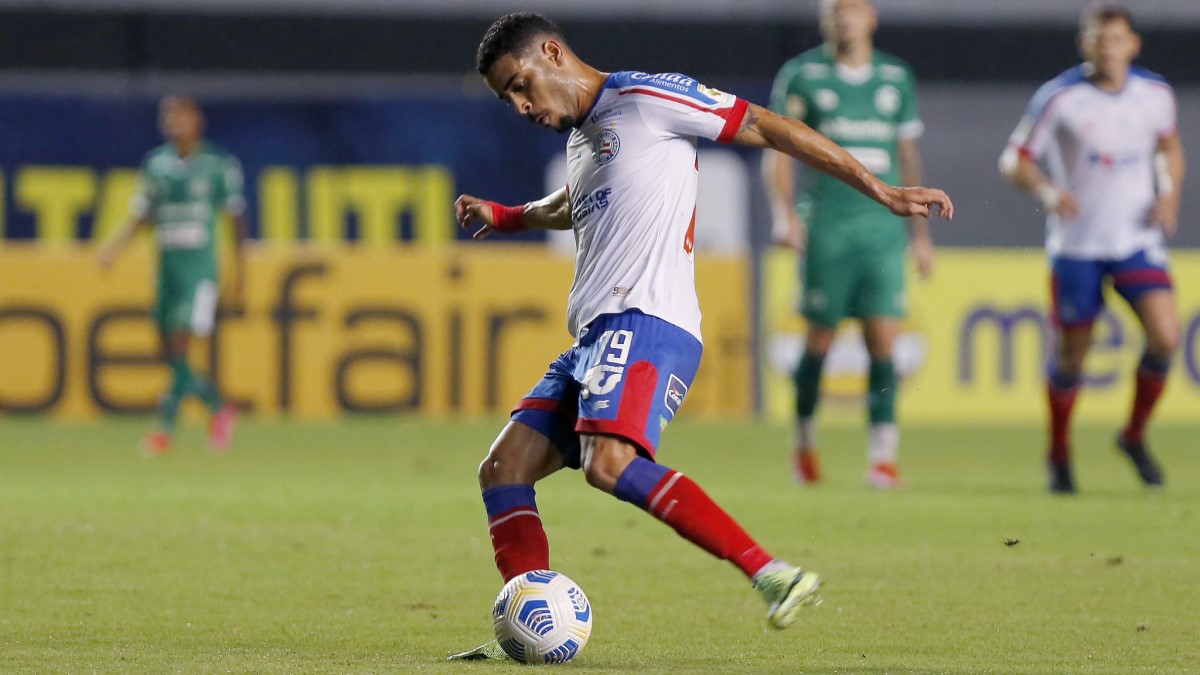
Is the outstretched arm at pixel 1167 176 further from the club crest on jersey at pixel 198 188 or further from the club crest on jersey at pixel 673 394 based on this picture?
the club crest on jersey at pixel 198 188

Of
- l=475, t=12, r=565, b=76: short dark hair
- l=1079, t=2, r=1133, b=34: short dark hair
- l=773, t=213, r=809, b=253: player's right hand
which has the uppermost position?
l=1079, t=2, r=1133, b=34: short dark hair

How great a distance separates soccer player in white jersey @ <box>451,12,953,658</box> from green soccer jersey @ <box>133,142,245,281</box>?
8023 mm

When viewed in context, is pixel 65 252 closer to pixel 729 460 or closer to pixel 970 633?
pixel 729 460

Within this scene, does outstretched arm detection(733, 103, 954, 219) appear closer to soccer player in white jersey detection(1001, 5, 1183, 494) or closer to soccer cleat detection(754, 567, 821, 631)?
soccer cleat detection(754, 567, 821, 631)

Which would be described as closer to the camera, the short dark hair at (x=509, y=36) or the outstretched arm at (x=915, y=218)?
the short dark hair at (x=509, y=36)

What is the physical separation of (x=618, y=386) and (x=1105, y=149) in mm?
5232

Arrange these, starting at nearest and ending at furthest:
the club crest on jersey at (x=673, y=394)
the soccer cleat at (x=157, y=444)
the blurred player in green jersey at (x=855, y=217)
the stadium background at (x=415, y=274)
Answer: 1. the club crest on jersey at (x=673, y=394)
2. the blurred player in green jersey at (x=855, y=217)
3. the soccer cleat at (x=157, y=444)
4. the stadium background at (x=415, y=274)

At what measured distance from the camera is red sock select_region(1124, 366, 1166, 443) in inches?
380

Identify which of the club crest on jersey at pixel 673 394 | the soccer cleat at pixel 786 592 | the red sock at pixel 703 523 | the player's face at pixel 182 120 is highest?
the player's face at pixel 182 120

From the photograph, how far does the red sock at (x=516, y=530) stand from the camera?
5.42 metres

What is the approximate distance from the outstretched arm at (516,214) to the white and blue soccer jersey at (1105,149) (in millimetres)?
4422

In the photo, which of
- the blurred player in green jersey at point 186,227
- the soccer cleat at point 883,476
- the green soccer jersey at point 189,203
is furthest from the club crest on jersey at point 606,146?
the green soccer jersey at point 189,203

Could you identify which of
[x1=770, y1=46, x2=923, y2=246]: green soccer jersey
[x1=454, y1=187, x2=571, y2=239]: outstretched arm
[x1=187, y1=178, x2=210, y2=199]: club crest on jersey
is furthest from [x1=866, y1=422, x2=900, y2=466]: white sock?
[x1=187, y1=178, x2=210, y2=199]: club crest on jersey

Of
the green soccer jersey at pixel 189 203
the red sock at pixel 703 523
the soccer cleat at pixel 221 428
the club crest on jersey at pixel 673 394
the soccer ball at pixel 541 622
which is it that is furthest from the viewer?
the green soccer jersey at pixel 189 203
